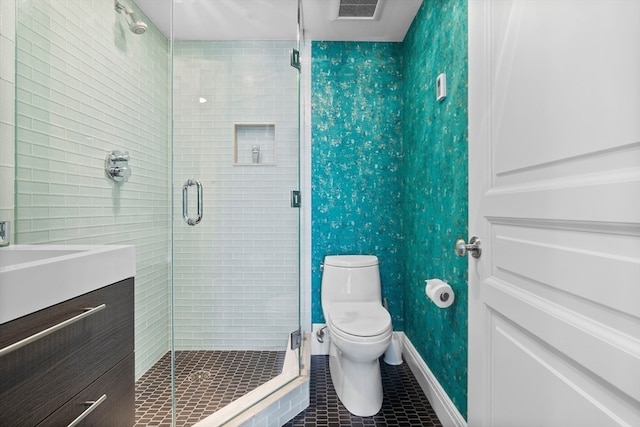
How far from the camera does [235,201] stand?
2.19m

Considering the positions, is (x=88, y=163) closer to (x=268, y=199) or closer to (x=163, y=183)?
(x=163, y=183)

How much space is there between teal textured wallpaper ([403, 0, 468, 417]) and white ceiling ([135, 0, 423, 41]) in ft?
0.65

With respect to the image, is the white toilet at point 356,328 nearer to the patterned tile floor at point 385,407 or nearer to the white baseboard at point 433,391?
the patterned tile floor at point 385,407

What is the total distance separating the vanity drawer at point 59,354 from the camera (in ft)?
2.23

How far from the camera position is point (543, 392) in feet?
2.57

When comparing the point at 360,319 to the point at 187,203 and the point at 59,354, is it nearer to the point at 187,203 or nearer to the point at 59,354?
the point at 187,203

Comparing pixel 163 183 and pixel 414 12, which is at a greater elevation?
pixel 414 12

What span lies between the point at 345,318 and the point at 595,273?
143 cm

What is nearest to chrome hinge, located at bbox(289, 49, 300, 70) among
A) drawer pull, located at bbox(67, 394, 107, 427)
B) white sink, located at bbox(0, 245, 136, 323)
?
white sink, located at bbox(0, 245, 136, 323)

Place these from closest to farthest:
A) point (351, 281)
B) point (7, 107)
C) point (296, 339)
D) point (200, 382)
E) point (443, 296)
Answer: point (7, 107) < point (443, 296) < point (200, 382) < point (296, 339) < point (351, 281)

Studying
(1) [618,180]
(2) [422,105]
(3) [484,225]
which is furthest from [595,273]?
(2) [422,105]

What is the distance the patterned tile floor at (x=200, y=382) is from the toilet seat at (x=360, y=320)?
1.40ft

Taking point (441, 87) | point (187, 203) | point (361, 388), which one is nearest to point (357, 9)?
point (441, 87)

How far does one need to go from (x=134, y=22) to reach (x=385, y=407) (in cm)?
251
